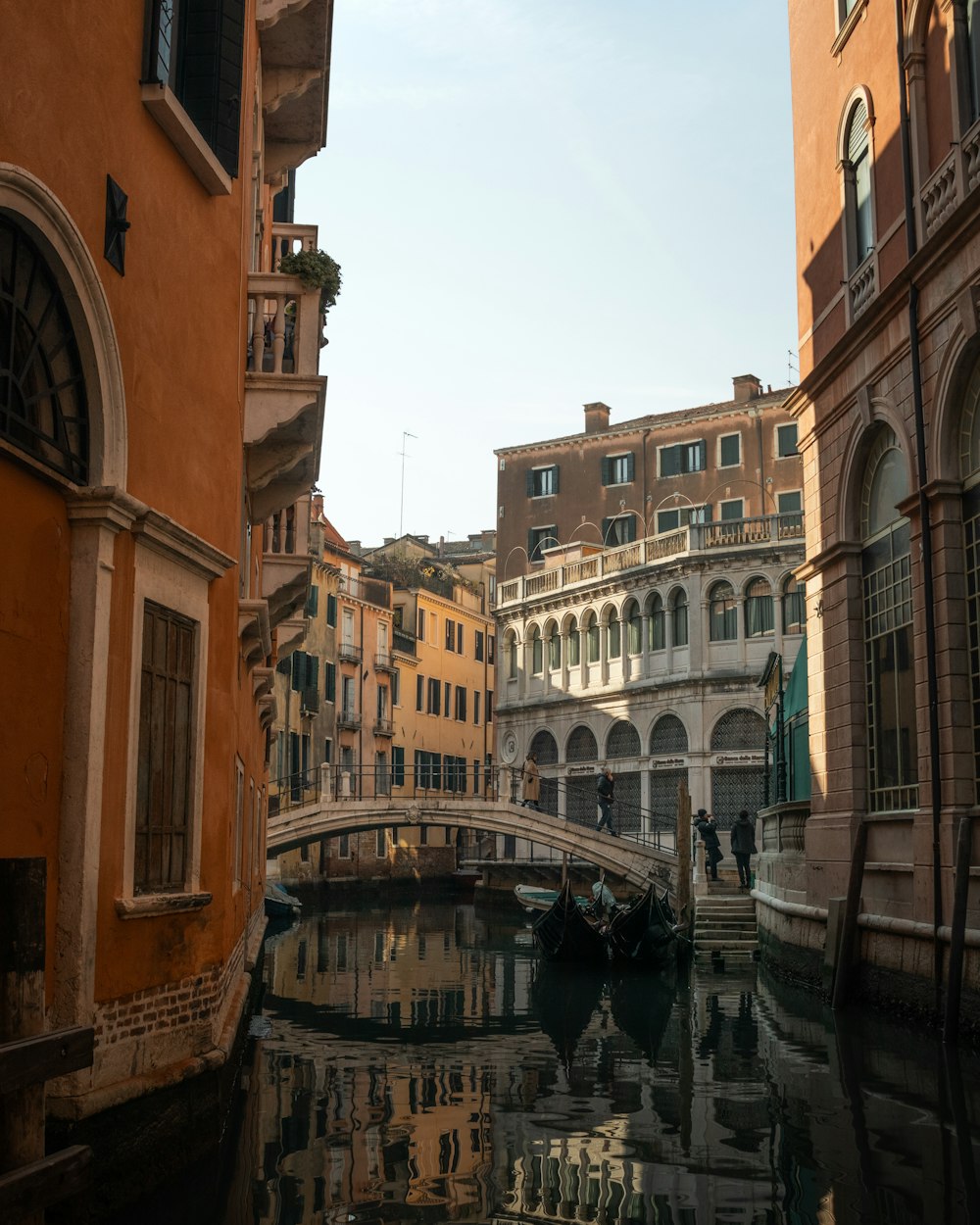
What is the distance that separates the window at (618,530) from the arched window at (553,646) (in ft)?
10.9

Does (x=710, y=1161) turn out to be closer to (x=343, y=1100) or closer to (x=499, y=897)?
(x=343, y=1100)

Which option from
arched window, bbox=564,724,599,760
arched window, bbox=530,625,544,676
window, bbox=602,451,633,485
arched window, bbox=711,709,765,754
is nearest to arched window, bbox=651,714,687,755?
arched window, bbox=711,709,765,754

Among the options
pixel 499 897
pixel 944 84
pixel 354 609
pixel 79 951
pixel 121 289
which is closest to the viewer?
pixel 79 951

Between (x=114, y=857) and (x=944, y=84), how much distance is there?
913 centimetres

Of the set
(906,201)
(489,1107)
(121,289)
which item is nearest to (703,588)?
(906,201)

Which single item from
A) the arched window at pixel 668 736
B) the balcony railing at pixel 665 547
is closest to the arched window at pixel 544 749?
the balcony railing at pixel 665 547

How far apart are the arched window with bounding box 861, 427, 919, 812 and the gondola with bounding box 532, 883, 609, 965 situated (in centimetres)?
849

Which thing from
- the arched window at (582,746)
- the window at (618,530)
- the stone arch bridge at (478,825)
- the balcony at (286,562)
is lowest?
the stone arch bridge at (478,825)

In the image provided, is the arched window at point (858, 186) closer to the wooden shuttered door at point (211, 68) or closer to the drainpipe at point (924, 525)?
the drainpipe at point (924, 525)

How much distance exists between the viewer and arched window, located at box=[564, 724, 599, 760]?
35.3 meters

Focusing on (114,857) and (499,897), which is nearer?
(114,857)

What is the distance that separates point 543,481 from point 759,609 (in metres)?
11.5

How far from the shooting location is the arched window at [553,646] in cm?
3731

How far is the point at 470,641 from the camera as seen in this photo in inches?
2050
